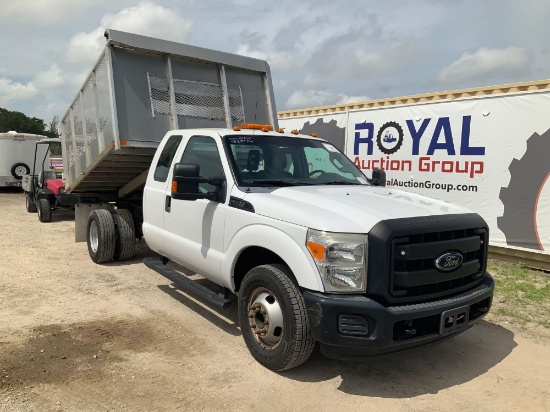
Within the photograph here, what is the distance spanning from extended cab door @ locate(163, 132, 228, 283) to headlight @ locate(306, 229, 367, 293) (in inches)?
53.3

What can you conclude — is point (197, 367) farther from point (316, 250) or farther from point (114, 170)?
point (114, 170)

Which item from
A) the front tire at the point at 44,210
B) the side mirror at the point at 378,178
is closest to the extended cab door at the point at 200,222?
the side mirror at the point at 378,178

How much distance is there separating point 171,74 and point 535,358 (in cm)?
578

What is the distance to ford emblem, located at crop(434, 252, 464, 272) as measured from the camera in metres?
3.47

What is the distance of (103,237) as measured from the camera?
23.3 ft

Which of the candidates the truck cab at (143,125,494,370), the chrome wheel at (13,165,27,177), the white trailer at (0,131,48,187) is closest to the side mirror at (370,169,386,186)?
the truck cab at (143,125,494,370)

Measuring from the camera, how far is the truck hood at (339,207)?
11.1 feet

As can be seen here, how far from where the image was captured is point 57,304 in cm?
542

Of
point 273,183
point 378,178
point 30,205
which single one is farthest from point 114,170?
point 30,205

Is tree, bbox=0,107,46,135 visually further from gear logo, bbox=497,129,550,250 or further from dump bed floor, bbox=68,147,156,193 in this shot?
gear logo, bbox=497,129,550,250

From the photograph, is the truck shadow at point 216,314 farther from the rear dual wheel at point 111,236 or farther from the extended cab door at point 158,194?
the rear dual wheel at point 111,236

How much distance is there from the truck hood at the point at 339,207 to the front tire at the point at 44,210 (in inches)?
383

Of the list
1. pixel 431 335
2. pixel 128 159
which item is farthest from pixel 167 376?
pixel 128 159

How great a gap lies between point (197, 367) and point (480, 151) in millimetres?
6727
